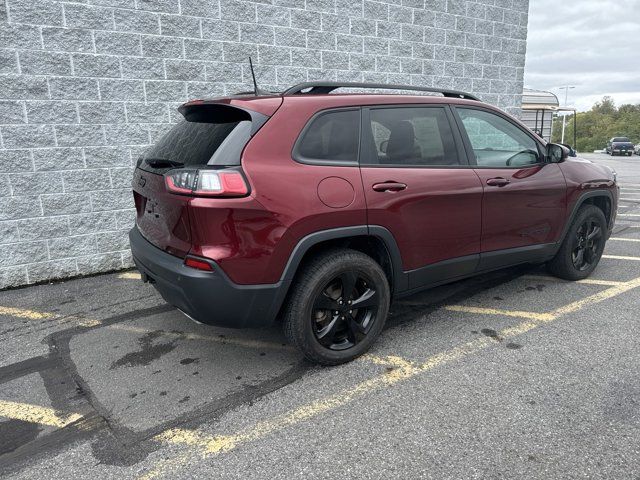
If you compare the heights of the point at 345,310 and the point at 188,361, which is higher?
the point at 345,310

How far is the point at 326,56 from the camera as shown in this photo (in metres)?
6.17

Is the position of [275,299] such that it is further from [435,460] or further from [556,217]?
[556,217]

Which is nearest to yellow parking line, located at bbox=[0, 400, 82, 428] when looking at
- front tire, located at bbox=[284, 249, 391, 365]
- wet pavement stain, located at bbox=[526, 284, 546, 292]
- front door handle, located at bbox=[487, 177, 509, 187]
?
front tire, located at bbox=[284, 249, 391, 365]

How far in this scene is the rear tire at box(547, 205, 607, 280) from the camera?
4535 mm

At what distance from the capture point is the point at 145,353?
3.42 meters

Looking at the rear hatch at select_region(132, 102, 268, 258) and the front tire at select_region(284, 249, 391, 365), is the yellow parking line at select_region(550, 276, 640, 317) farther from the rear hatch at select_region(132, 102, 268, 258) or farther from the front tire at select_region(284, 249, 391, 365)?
the rear hatch at select_region(132, 102, 268, 258)

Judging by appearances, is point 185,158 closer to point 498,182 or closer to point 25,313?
point 498,182

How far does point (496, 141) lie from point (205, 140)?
2481 mm

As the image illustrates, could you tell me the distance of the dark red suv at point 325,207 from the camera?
270 centimetres

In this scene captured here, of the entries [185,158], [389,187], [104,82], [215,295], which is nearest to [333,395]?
[215,295]

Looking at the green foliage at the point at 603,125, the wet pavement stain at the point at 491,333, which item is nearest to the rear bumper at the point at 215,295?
the wet pavement stain at the point at 491,333

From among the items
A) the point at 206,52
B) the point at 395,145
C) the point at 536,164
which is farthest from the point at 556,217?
the point at 206,52

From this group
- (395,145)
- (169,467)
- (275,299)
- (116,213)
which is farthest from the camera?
(116,213)

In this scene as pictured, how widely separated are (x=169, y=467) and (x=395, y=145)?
2364 mm
